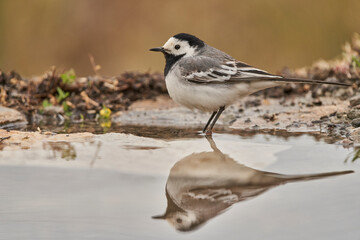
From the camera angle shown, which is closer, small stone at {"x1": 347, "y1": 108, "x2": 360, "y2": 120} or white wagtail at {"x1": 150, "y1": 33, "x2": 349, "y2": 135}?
small stone at {"x1": 347, "y1": 108, "x2": 360, "y2": 120}

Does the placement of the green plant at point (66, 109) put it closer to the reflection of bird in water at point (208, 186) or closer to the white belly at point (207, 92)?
the white belly at point (207, 92)

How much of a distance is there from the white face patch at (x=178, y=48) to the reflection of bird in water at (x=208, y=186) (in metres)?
2.11

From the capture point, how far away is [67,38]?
12812 mm

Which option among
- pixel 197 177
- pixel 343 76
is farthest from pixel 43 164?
pixel 343 76

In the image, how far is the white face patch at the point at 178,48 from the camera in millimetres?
5941

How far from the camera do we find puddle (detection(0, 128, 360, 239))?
2.74 meters

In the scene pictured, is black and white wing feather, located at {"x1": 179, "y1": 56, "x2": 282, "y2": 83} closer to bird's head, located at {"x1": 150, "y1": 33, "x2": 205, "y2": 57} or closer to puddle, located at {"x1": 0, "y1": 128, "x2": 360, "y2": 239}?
bird's head, located at {"x1": 150, "y1": 33, "x2": 205, "y2": 57}

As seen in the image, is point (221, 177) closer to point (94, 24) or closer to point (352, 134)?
point (352, 134)

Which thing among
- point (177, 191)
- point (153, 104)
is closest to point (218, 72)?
point (153, 104)

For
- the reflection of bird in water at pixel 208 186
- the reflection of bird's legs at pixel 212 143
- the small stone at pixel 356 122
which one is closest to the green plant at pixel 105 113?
the reflection of bird's legs at pixel 212 143

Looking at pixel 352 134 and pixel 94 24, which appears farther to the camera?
pixel 94 24

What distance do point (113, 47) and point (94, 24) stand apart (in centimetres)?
93

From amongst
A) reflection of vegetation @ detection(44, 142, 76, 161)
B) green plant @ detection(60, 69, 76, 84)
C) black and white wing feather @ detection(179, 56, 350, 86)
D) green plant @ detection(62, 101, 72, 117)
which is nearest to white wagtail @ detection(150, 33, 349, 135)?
black and white wing feather @ detection(179, 56, 350, 86)

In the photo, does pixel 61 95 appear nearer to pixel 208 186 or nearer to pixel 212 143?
pixel 212 143
